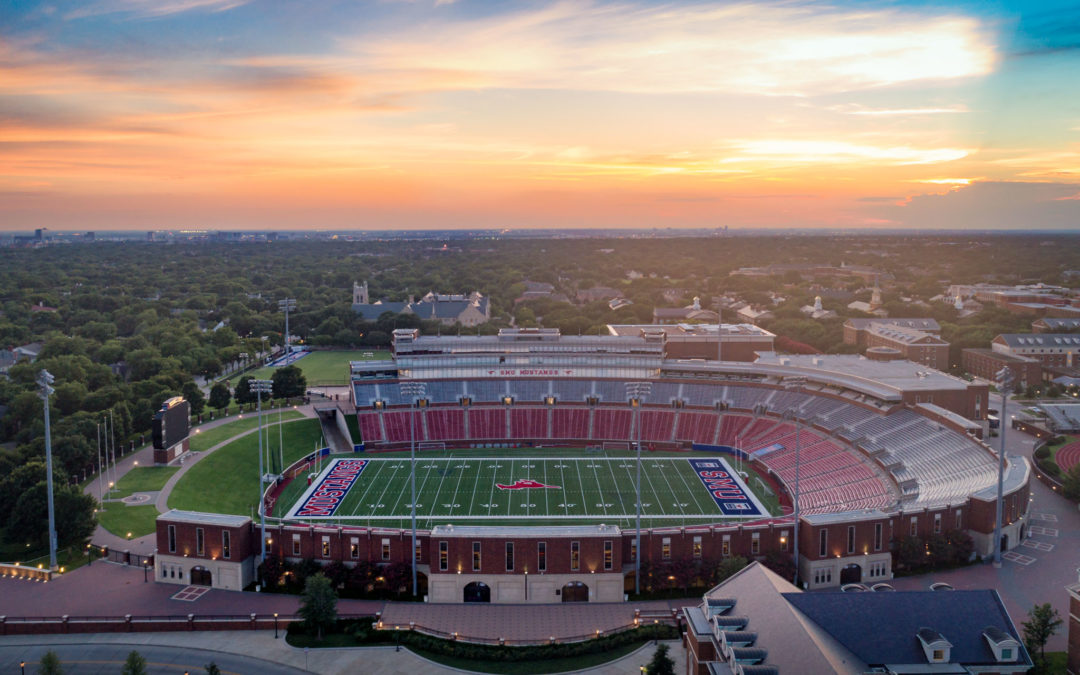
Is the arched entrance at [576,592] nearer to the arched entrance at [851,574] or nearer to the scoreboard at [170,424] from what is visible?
the arched entrance at [851,574]

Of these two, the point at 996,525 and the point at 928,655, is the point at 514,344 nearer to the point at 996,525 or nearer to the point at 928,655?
the point at 996,525

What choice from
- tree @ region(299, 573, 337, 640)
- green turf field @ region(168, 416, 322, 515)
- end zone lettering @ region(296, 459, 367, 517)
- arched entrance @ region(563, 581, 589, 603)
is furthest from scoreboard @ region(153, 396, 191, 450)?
arched entrance @ region(563, 581, 589, 603)

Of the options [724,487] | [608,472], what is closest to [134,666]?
[608,472]

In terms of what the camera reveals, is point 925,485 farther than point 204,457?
No

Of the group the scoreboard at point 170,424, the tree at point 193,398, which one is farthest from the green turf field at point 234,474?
the tree at point 193,398

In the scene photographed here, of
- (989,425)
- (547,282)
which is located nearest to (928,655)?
(989,425)

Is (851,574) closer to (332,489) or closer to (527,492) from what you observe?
(527,492)
